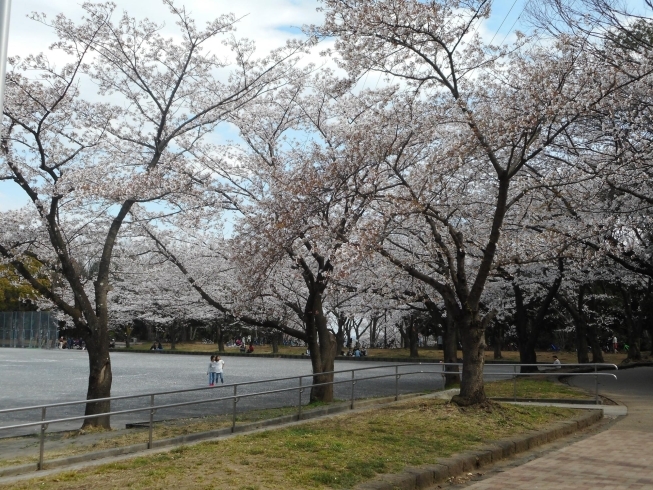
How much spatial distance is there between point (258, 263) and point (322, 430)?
3853mm

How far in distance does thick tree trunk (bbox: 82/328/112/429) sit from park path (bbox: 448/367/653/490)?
831 centimetres

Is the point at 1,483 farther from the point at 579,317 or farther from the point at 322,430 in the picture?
the point at 579,317

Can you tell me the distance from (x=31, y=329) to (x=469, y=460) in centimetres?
6979

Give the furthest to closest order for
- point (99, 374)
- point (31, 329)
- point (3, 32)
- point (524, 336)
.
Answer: point (31, 329), point (524, 336), point (99, 374), point (3, 32)

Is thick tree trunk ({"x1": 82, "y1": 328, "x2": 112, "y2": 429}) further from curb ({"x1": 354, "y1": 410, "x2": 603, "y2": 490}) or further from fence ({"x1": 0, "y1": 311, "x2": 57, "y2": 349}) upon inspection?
fence ({"x1": 0, "y1": 311, "x2": 57, "y2": 349})

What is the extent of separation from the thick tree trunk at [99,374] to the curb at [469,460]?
767 cm

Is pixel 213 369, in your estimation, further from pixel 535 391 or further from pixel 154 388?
pixel 535 391

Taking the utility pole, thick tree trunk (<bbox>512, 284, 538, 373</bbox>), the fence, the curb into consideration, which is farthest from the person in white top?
the fence

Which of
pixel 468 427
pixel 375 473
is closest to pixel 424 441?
pixel 468 427

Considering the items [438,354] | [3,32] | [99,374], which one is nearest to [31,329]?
[438,354]

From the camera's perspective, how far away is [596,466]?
8758 mm

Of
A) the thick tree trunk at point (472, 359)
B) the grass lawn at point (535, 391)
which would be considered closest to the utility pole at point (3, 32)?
the thick tree trunk at point (472, 359)

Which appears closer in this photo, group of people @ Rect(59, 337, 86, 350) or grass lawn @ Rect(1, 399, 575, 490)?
grass lawn @ Rect(1, 399, 575, 490)

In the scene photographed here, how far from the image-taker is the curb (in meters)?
7.24
